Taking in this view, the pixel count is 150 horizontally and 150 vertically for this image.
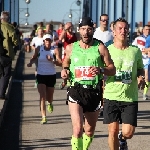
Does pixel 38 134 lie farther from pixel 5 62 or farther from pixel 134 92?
pixel 134 92

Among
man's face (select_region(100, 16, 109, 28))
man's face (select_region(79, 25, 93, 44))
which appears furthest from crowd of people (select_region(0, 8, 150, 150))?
man's face (select_region(100, 16, 109, 28))

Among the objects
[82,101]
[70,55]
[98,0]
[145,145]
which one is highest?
[98,0]

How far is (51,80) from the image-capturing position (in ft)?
39.9

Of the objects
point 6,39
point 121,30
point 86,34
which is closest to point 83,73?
point 86,34

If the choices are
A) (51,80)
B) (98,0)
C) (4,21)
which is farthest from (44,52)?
(98,0)

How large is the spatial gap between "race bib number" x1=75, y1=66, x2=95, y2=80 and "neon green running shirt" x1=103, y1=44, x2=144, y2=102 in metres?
0.42

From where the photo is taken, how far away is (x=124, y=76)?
26.0 ft

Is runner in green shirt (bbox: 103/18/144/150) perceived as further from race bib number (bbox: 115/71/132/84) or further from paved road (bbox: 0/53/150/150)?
paved road (bbox: 0/53/150/150)

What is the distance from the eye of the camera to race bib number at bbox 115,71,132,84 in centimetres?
793

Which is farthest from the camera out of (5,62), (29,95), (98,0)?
(98,0)

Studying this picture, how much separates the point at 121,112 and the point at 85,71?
76cm

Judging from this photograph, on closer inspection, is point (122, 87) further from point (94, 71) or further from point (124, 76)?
point (94, 71)

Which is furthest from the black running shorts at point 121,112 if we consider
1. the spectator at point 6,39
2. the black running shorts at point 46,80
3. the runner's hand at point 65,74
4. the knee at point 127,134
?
the spectator at point 6,39

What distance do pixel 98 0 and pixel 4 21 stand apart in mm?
38974
